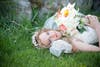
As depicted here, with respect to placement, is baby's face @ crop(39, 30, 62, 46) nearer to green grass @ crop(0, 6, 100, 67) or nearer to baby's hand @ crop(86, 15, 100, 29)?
green grass @ crop(0, 6, 100, 67)

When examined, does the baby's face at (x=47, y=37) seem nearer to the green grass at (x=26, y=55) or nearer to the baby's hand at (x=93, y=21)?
the green grass at (x=26, y=55)

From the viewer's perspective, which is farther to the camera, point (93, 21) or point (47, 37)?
point (93, 21)

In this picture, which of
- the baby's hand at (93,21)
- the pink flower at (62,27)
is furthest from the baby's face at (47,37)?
the baby's hand at (93,21)

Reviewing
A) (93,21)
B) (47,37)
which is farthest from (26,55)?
(93,21)

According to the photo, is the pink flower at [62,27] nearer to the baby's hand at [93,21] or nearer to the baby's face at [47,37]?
the baby's face at [47,37]

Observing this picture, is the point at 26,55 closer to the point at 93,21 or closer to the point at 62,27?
the point at 62,27

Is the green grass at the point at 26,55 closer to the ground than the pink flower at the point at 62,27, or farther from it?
closer to the ground

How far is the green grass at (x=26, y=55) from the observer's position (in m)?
2.06

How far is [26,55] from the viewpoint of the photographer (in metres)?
2.12

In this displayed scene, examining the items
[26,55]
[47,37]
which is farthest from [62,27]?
[26,55]

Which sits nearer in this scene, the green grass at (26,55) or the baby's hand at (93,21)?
the green grass at (26,55)

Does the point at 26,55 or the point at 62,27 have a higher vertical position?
the point at 62,27

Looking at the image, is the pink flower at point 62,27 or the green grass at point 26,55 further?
the pink flower at point 62,27

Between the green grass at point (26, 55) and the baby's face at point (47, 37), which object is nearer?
the green grass at point (26, 55)
